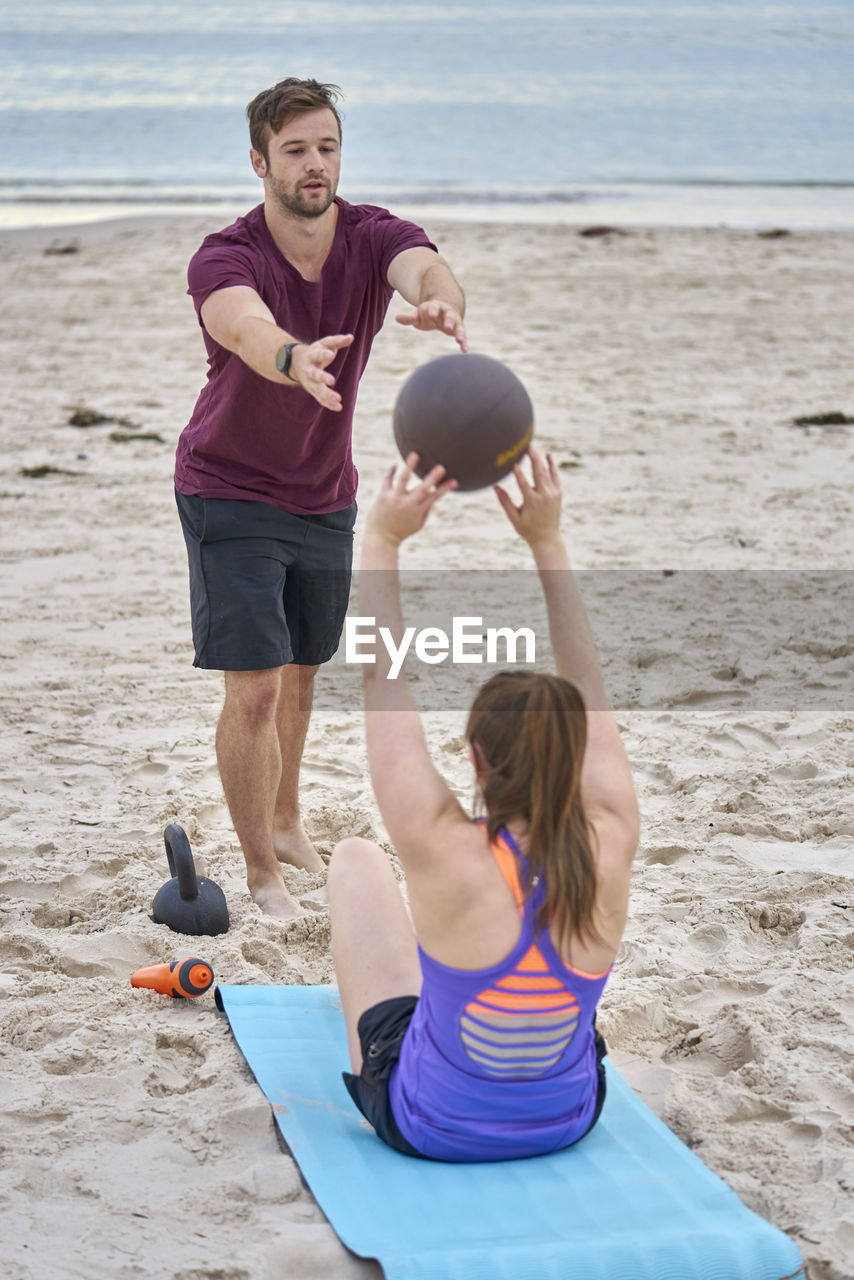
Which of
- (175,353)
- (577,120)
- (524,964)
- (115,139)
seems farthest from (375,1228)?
(577,120)

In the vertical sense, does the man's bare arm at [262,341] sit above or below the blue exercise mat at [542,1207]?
above

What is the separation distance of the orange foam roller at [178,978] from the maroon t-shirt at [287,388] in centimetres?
133

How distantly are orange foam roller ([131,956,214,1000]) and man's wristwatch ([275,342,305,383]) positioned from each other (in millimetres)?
1540

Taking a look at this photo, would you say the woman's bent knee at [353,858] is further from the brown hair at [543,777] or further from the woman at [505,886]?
the brown hair at [543,777]

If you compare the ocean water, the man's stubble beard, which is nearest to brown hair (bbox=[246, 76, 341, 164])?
the man's stubble beard

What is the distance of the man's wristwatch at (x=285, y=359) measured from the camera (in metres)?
3.15

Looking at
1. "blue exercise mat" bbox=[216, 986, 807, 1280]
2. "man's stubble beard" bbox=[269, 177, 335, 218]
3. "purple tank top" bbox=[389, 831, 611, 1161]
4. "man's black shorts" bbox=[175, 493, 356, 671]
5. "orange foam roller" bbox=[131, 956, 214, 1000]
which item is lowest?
"orange foam roller" bbox=[131, 956, 214, 1000]

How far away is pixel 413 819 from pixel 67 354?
8.76m

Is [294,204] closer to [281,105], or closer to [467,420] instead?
[281,105]

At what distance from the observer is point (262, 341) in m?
3.27

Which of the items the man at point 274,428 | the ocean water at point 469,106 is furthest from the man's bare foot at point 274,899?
the ocean water at point 469,106

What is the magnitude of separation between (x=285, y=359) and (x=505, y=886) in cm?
145

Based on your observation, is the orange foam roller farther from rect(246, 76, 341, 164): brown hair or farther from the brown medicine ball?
rect(246, 76, 341, 164): brown hair

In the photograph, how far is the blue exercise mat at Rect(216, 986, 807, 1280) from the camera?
244 centimetres
